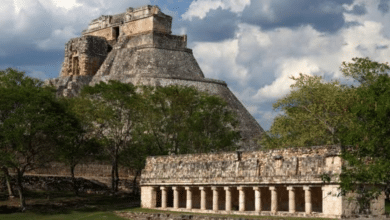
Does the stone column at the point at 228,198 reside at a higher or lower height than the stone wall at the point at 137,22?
lower

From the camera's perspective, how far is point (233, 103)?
66125mm

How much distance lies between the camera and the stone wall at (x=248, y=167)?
26516 millimetres

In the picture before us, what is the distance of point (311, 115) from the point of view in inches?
1617

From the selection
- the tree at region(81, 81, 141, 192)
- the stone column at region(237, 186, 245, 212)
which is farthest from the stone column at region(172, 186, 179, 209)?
the tree at region(81, 81, 141, 192)

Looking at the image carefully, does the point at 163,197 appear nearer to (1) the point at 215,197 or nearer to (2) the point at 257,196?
(1) the point at 215,197

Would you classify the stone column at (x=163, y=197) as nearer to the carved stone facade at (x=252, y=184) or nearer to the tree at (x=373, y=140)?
the carved stone facade at (x=252, y=184)

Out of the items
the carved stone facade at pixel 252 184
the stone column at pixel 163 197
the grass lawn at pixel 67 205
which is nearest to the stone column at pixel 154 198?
the carved stone facade at pixel 252 184

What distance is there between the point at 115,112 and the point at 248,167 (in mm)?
17240

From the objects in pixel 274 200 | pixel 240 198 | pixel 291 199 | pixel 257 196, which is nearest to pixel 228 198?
pixel 240 198

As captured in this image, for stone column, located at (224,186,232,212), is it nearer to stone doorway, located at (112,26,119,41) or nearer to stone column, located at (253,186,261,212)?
stone column, located at (253,186,261,212)

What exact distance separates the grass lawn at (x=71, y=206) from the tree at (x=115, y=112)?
10.7 feet

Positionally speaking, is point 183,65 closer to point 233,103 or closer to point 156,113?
point 233,103

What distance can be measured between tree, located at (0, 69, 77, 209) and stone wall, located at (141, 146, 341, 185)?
625 centimetres

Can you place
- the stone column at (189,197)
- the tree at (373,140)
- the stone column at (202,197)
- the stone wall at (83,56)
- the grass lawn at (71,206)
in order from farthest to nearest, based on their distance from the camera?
1. the stone wall at (83,56)
2. the stone column at (189,197)
3. the grass lawn at (71,206)
4. the stone column at (202,197)
5. the tree at (373,140)
